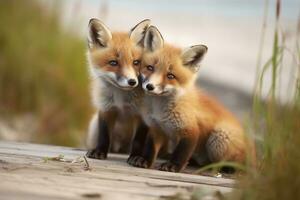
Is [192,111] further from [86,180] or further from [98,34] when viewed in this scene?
[86,180]

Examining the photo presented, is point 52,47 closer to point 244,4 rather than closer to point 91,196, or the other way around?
point 91,196

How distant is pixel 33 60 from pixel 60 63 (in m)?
0.37

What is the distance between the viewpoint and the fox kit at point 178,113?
213 inches

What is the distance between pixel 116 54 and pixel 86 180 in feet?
4.17

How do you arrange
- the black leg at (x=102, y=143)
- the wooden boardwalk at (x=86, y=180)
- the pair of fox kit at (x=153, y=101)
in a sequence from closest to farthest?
the wooden boardwalk at (x=86, y=180)
the pair of fox kit at (x=153, y=101)
the black leg at (x=102, y=143)

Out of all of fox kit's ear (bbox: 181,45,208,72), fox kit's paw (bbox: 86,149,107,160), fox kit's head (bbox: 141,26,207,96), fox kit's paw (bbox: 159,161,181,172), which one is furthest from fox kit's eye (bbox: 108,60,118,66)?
fox kit's paw (bbox: 159,161,181,172)

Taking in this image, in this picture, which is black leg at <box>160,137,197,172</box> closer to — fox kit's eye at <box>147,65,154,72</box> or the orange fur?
the orange fur

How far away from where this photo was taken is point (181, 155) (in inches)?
213

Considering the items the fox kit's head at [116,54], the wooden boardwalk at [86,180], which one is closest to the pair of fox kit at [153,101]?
the fox kit's head at [116,54]

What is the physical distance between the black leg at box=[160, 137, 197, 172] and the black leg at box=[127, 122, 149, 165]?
0.29 m

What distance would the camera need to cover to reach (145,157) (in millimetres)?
5492

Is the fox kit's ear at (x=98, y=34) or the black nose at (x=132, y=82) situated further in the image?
the fox kit's ear at (x=98, y=34)

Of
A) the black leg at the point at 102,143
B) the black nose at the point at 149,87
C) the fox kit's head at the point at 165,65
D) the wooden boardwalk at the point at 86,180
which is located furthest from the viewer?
the black leg at the point at 102,143

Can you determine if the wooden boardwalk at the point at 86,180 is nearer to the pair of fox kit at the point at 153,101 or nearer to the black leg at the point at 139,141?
the black leg at the point at 139,141
